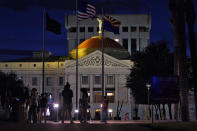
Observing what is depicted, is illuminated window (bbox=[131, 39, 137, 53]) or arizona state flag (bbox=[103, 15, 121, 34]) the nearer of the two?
arizona state flag (bbox=[103, 15, 121, 34])

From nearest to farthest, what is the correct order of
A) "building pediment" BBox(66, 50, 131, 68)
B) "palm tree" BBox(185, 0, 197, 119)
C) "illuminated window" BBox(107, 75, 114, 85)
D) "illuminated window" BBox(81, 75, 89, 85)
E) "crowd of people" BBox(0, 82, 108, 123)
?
1. "crowd of people" BBox(0, 82, 108, 123)
2. "palm tree" BBox(185, 0, 197, 119)
3. "building pediment" BBox(66, 50, 131, 68)
4. "illuminated window" BBox(107, 75, 114, 85)
5. "illuminated window" BBox(81, 75, 89, 85)

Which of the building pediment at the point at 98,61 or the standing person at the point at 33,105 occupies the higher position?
the building pediment at the point at 98,61

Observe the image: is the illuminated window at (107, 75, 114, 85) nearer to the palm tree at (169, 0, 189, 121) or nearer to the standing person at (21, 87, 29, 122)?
the palm tree at (169, 0, 189, 121)

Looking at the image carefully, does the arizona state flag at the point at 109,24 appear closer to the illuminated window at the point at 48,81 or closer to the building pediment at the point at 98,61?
the building pediment at the point at 98,61

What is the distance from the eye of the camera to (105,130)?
15.8 meters

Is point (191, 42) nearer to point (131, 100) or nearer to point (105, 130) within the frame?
point (105, 130)

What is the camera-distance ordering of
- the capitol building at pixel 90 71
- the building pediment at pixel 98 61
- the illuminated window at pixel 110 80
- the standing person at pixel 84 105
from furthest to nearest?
the illuminated window at pixel 110 80, the capitol building at pixel 90 71, the building pediment at pixel 98 61, the standing person at pixel 84 105

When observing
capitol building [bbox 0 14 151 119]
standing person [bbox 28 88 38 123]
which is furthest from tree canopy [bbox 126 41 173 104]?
standing person [bbox 28 88 38 123]

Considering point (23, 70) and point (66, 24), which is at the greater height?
point (66, 24)

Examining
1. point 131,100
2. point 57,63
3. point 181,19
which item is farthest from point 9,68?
point 181,19

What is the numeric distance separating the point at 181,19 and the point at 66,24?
106m

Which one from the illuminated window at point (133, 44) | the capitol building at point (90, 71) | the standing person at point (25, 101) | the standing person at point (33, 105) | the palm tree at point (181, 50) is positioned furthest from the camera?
the illuminated window at point (133, 44)

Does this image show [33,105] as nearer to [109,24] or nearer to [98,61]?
[109,24]

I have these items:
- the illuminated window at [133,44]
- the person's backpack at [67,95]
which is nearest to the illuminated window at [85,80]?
the illuminated window at [133,44]
